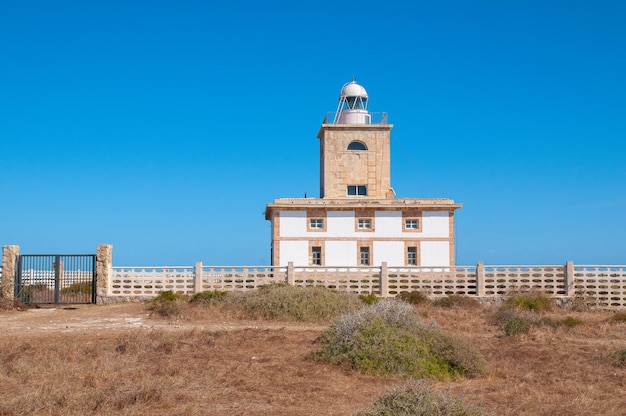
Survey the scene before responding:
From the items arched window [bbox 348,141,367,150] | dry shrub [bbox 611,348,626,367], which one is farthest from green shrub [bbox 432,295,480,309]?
arched window [bbox 348,141,367,150]

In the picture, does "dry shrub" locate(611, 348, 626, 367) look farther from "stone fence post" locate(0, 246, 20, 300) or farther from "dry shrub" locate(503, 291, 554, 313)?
"stone fence post" locate(0, 246, 20, 300)

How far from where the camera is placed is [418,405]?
264 inches

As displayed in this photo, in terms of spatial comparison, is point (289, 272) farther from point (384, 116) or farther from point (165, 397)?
point (165, 397)

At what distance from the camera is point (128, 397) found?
8.38 m

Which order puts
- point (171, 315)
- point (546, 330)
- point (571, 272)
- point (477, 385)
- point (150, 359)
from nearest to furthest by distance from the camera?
point (477, 385) < point (150, 359) < point (546, 330) < point (171, 315) < point (571, 272)

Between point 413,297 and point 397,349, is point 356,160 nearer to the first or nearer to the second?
point 413,297

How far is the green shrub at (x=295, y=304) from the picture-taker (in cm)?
1877

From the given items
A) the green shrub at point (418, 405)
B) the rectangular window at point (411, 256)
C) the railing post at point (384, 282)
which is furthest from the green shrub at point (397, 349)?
the rectangular window at point (411, 256)

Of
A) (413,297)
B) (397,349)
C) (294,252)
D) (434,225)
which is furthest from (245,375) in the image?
(434,225)

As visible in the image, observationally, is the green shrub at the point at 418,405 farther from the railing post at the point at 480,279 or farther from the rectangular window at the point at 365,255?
the rectangular window at the point at 365,255

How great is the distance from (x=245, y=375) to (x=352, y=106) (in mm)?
28992

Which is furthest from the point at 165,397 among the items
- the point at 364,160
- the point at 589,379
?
the point at 364,160

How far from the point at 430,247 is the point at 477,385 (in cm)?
2253

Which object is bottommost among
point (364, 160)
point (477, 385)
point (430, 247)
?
point (477, 385)
